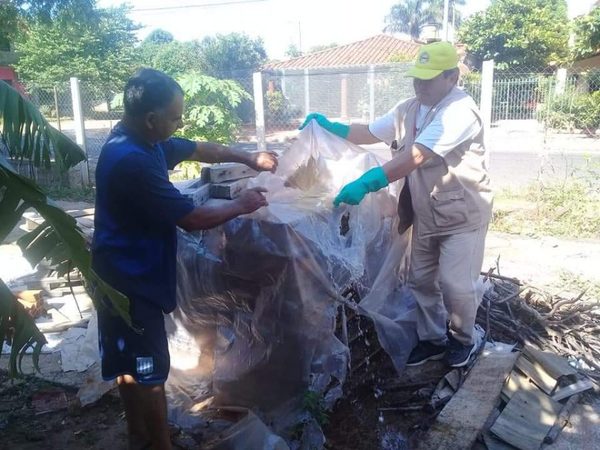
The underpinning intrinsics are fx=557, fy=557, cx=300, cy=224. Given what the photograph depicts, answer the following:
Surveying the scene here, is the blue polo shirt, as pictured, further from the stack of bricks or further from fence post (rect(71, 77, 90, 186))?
fence post (rect(71, 77, 90, 186))

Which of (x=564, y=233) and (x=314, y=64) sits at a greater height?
(x=314, y=64)

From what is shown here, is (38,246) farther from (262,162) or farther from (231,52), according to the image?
(231,52)

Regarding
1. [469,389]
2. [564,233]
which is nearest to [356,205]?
[469,389]

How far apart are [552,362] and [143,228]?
2290 mm

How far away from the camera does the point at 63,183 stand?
9.29 meters

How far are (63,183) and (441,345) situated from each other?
7821 mm

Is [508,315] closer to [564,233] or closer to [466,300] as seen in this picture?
[466,300]

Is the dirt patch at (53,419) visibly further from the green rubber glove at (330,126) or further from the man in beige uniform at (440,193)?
the green rubber glove at (330,126)

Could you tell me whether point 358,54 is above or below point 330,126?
above

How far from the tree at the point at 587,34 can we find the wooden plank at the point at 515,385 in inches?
585

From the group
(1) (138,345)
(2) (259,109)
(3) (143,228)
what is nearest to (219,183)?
(3) (143,228)

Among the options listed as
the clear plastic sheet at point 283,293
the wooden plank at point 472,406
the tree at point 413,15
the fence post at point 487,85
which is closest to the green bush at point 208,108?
the fence post at point 487,85

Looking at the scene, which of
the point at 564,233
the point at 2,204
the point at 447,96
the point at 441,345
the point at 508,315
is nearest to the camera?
the point at 2,204

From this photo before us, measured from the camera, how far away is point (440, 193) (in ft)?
9.58
